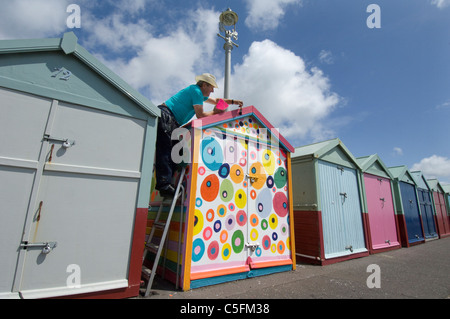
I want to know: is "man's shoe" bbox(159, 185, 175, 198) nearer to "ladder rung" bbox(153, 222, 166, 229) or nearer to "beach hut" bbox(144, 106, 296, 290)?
"beach hut" bbox(144, 106, 296, 290)

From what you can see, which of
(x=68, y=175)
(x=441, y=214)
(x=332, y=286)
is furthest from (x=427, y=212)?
(x=68, y=175)

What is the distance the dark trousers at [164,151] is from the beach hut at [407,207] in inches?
418

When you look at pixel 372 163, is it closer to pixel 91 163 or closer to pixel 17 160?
pixel 91 163

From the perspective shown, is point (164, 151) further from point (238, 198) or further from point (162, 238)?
point (238, 198)

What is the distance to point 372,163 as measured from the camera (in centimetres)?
925

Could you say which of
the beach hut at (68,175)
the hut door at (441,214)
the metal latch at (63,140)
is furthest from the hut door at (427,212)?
the metal latch at (63,140)

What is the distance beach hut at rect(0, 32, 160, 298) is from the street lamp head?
6633 millimetres

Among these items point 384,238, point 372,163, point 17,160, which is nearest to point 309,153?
point 372,163

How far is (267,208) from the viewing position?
5.12 m

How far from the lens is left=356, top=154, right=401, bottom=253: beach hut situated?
8.27 meters

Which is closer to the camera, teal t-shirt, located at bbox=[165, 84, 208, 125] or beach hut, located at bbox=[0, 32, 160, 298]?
beach hut, located at bbox=[0, 32, 160, 298]

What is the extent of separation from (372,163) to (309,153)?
164 inches

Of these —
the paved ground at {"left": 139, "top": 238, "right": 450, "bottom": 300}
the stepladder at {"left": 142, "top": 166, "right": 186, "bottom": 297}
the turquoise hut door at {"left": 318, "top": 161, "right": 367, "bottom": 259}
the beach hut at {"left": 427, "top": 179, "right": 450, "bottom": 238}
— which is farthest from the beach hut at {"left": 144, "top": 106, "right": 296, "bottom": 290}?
the beach hut at {"left": 427, "top": 179, "right": 450, "bottom": 238}

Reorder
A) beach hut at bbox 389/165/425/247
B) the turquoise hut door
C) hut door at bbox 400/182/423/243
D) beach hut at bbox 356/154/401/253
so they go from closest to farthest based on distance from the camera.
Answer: the turquoise hut door → beach hut at bbox 356/154/401/253 → beach hut at bbox 389/165/425/247 → hut door at bbox 400/182/423/243
